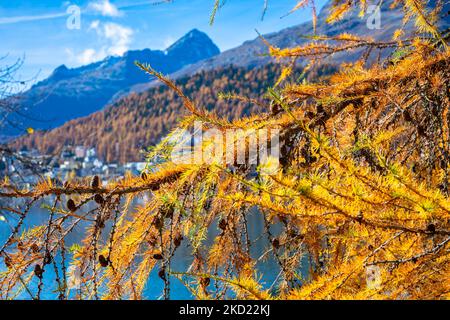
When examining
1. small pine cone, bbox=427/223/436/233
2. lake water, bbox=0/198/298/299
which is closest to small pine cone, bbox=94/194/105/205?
lake water, bbox=0/198/298/299

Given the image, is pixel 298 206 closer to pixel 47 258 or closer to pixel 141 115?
pixel 47 258

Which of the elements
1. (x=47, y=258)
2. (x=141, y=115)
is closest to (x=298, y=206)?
(x=47, y=258)

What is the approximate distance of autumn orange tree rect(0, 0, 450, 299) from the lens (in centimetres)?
111

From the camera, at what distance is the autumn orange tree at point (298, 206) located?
1112mm

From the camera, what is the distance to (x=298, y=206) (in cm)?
118

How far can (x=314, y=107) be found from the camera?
220 cm

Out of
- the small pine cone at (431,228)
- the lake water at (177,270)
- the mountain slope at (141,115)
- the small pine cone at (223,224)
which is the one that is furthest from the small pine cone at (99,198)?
the mountain slope at (141,115)

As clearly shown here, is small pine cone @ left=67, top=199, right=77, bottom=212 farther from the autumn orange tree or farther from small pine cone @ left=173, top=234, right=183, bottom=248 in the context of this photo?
small pine cone @ left=173, top=234, right=183, bottom=248

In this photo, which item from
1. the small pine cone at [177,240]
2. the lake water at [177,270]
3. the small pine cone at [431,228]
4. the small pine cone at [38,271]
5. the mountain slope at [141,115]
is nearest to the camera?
the small pine cone at [431,228]

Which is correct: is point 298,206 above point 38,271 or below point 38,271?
above

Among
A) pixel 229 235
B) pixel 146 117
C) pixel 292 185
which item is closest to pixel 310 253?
pixel 229 235

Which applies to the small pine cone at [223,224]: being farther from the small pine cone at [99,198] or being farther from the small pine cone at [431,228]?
the small pine cone at [431,228]

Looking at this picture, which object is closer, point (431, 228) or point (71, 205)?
point (431, 228)
